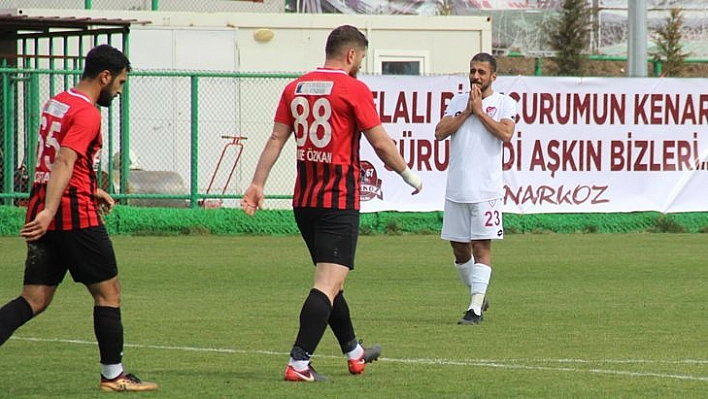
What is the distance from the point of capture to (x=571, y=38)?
39312 mm

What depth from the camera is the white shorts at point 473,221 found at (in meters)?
11.6

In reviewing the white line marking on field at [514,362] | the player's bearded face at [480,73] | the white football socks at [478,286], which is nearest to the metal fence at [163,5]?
the player's bearded face at [480,73]

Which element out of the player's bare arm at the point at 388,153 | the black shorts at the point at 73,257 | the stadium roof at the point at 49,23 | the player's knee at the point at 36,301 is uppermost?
the stadium roof at the point at 49,23

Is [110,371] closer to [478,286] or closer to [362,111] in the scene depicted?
[362,111]

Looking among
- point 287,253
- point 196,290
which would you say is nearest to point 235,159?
point 287,253

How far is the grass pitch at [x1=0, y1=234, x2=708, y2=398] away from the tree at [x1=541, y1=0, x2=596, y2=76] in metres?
20.9

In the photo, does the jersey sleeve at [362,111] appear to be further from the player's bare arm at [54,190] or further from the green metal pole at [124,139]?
the green metal pole at [124,139]

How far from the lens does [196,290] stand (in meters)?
13.8

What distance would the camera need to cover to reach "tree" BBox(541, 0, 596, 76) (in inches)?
1539

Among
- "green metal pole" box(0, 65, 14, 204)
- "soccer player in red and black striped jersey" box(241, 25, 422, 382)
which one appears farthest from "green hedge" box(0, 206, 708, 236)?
"soccer player in red and black striped jersey" box(241, 25, 422, 382)

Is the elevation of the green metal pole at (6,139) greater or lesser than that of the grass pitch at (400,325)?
greater

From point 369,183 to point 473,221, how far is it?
28.9 feet

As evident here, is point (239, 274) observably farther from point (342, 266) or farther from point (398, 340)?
point (342, 266)

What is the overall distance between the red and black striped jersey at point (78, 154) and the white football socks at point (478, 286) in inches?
165
